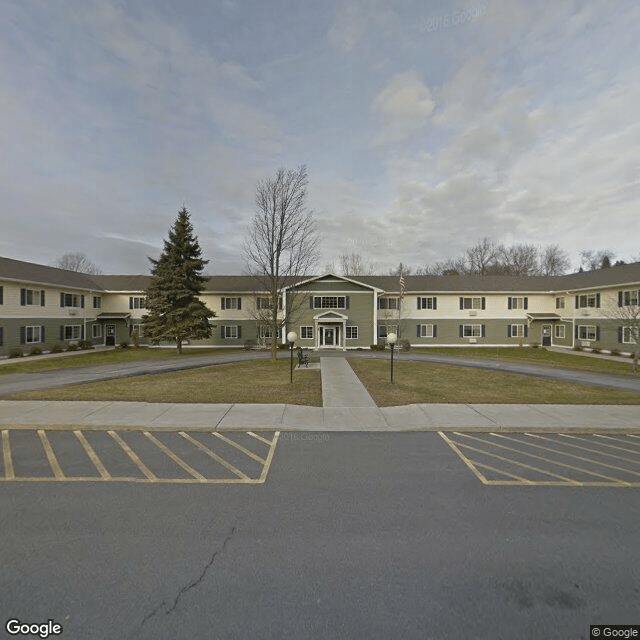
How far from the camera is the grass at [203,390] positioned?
11.1m

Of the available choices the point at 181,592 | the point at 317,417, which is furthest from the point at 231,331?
the point at 181,592

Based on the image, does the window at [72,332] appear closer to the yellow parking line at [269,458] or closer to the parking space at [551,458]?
the yellow parking line at [269,458]

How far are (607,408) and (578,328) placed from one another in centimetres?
2898

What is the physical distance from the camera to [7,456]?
21.8 ft

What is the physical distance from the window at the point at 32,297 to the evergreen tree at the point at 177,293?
947 cm

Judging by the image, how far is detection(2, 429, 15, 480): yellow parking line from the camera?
5.84 metres

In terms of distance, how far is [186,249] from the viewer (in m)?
28.4

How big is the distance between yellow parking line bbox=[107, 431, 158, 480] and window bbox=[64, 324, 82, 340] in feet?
99.2

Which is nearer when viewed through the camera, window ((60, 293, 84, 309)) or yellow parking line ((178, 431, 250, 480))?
yellow parking line ((178, 431, 250, 480))

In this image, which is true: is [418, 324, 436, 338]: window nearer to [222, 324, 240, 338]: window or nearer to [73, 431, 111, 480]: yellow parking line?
[222, 324, 240, 338]: window

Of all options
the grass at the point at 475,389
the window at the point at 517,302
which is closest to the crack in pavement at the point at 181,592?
the grass at the point at 475,389

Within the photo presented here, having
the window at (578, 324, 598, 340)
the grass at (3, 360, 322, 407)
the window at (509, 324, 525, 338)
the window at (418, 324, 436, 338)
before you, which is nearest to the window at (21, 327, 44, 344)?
the grass at (3, 360, 322, 407)

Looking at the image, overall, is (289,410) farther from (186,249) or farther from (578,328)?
(578,328)

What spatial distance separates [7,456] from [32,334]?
1099 inches
